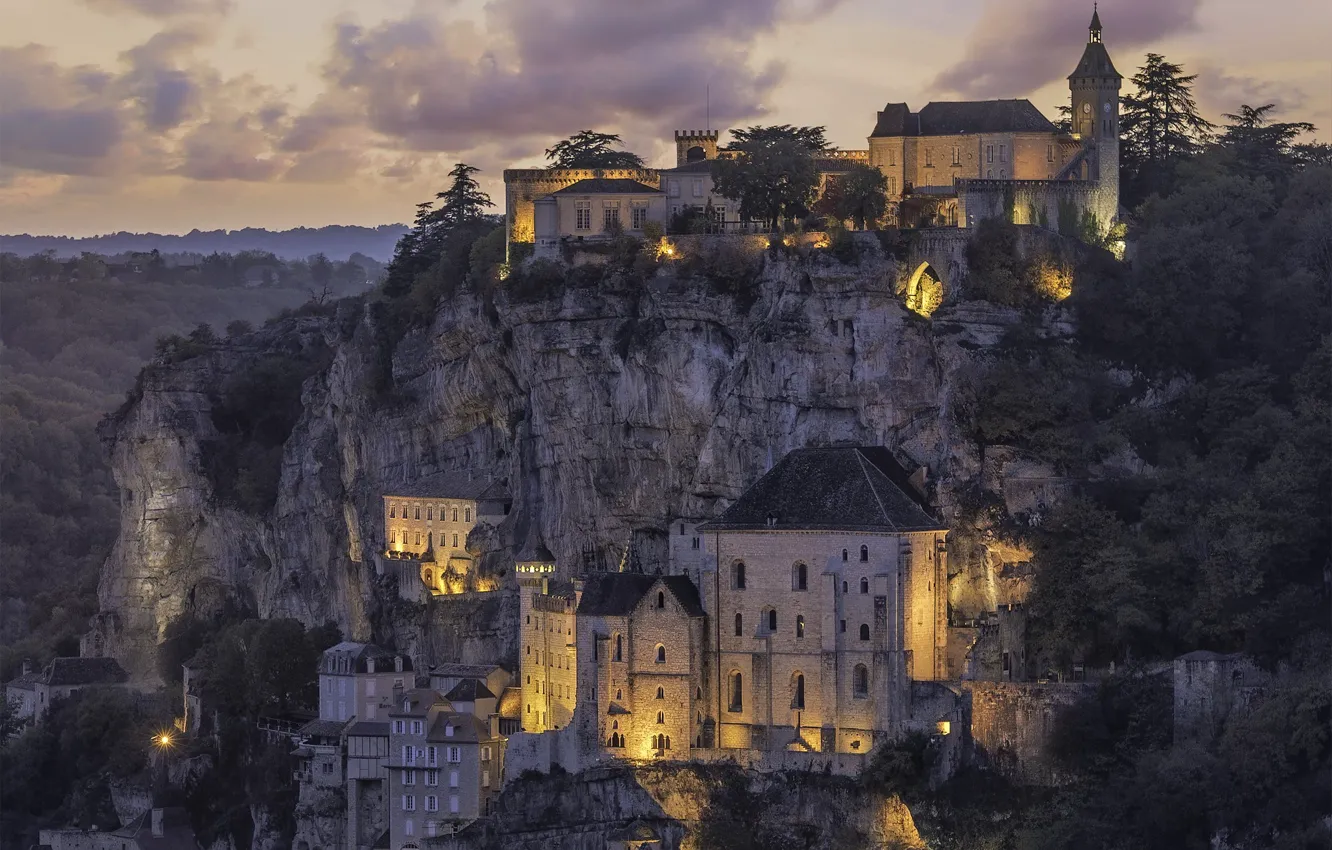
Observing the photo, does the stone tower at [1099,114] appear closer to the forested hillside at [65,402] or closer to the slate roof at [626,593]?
the slate roof at [626,593]

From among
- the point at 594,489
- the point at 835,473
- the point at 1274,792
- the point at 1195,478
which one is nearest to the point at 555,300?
the point at 594,489

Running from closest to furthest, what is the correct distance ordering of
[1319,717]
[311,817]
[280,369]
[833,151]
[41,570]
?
1. [1319,717]
2. [311,817]
3. [833,151]
4. [280,369]
5. [41,570]

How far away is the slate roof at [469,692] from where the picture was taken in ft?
286

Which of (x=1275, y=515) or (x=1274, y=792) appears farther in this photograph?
(x=1275, y=515)

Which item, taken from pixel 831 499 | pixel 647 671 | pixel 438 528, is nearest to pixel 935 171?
pixel 831 499

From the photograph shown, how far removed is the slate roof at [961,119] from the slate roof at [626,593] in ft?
64.1

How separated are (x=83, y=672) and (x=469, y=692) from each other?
29.0 m

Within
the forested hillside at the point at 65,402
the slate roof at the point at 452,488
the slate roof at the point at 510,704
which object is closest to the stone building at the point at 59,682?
the forested hillside at the point at 65,402

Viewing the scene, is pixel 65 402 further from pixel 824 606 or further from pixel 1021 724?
pixel 1021 724

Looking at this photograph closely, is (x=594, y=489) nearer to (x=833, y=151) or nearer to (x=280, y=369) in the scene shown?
(x=833, y=151)

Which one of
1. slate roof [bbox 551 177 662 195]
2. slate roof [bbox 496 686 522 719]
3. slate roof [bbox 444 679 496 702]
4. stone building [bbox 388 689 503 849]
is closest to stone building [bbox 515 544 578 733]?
slate roof [bbox 496 686 522 719]

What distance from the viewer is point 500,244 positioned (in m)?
99.9

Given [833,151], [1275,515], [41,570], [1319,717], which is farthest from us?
Answer: [41,570]

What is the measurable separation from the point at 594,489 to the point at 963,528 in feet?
44.8
